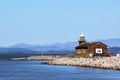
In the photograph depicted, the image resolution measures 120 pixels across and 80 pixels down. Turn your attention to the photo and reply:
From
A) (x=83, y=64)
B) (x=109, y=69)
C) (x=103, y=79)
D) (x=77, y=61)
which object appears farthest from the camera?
(x=77, y=61)

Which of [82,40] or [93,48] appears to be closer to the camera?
[93,48]

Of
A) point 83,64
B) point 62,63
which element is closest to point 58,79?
point 83,64

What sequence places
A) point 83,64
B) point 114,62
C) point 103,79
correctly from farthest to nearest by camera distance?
1. point 83,64
2. point 114,62
3. point 103,79

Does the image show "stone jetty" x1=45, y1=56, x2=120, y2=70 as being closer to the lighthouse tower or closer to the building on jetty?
the building on jetty

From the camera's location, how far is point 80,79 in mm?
65375

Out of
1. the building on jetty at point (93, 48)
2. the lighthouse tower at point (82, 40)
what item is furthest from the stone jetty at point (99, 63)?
the lighthouse tower at point (82, 40)

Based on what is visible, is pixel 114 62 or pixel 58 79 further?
pixel 114 62

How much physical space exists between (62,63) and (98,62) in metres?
16.5

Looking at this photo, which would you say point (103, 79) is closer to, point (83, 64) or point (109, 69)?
point (109, 69)

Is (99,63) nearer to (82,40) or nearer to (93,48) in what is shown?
(93,48)

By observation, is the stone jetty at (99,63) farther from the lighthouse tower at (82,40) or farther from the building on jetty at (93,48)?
the lighthouse tower at (82,40)

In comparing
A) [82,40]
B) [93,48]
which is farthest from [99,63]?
[82,40]

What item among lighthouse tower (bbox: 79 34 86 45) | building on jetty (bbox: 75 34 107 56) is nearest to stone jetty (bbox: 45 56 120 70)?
building on jetty (bbox: 75 34 107 56)

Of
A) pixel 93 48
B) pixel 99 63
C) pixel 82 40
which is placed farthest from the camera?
pixel 82 40
